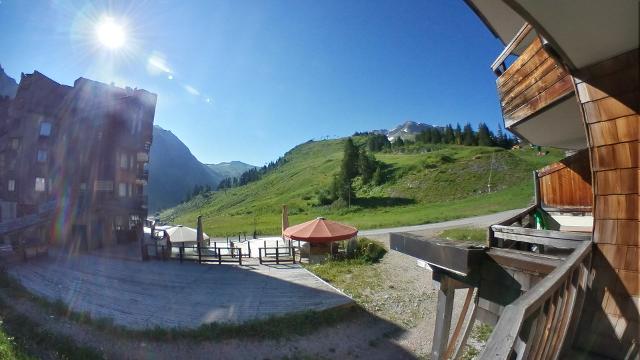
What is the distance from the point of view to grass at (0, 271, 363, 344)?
395 inches

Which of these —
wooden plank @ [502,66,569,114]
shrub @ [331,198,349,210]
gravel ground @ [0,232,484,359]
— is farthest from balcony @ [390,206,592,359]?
shrub @ [331,198,349,210]

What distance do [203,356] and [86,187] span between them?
26429mm

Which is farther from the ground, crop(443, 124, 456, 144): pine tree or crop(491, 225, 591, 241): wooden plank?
crop(443, 124, 456, 144): pine tree

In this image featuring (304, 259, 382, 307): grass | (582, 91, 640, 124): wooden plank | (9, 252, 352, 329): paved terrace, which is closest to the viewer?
(582, 91, 640, 124): wooden plank

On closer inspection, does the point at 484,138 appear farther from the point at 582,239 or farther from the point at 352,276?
the point at 582,239

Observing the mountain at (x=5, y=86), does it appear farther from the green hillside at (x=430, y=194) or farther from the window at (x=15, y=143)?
the green hillside at (x=430, y=194)

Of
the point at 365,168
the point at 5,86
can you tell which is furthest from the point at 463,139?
the point at 5,86

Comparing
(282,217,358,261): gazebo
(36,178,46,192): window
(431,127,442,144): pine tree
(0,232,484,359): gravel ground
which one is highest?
(431,127,442,144): pine tree

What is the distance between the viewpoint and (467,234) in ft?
72.6

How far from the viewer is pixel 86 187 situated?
27969mm

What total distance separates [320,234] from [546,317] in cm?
1569

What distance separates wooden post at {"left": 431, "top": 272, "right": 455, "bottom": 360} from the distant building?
29804mm

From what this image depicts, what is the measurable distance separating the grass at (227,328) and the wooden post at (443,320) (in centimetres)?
624

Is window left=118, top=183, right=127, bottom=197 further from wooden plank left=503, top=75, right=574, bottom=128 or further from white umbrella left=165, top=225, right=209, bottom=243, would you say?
wooden plank left=503, top=75, right=574, bottom=128
